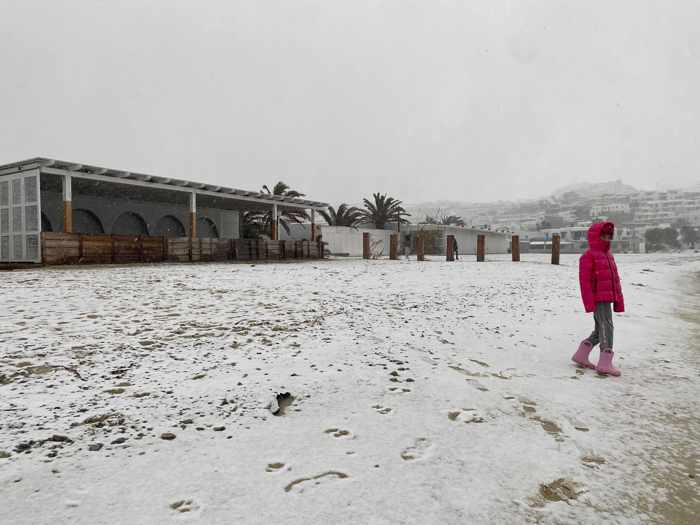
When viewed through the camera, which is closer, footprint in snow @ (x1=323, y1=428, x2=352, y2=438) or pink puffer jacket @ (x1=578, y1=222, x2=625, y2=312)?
footprint in snow @ (x1=323, y1=428, x2=352, y2=438)

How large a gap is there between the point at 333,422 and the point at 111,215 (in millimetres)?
18806

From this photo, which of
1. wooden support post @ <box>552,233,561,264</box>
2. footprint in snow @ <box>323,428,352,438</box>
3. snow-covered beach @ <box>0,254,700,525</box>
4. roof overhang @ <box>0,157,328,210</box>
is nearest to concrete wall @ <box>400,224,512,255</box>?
wooden support post @ <box>552,233,561,264</box>

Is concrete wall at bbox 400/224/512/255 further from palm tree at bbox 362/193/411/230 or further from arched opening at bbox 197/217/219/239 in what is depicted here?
arched opening at bbox 197/217/219/239

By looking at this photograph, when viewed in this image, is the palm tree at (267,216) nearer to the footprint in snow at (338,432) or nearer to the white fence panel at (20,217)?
the white fence panel at (20,217)

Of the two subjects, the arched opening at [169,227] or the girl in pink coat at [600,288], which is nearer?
the girl in pink coat at [600,288]

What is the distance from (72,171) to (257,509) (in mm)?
14851

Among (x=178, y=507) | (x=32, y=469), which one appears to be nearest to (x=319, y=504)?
(x=178, y=507)

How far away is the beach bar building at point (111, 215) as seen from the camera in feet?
42.0

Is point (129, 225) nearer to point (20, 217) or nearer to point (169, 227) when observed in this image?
point (169, 227)

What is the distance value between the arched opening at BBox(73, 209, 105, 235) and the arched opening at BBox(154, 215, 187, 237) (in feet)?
8.66

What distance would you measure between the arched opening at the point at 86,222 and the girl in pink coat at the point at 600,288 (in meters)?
18.0

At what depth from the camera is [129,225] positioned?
61.7 feet

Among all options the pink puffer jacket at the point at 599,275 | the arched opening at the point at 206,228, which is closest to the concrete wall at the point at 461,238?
the arched opening at the point at 206,228

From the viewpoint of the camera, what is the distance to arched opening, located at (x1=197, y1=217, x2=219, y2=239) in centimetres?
2178
